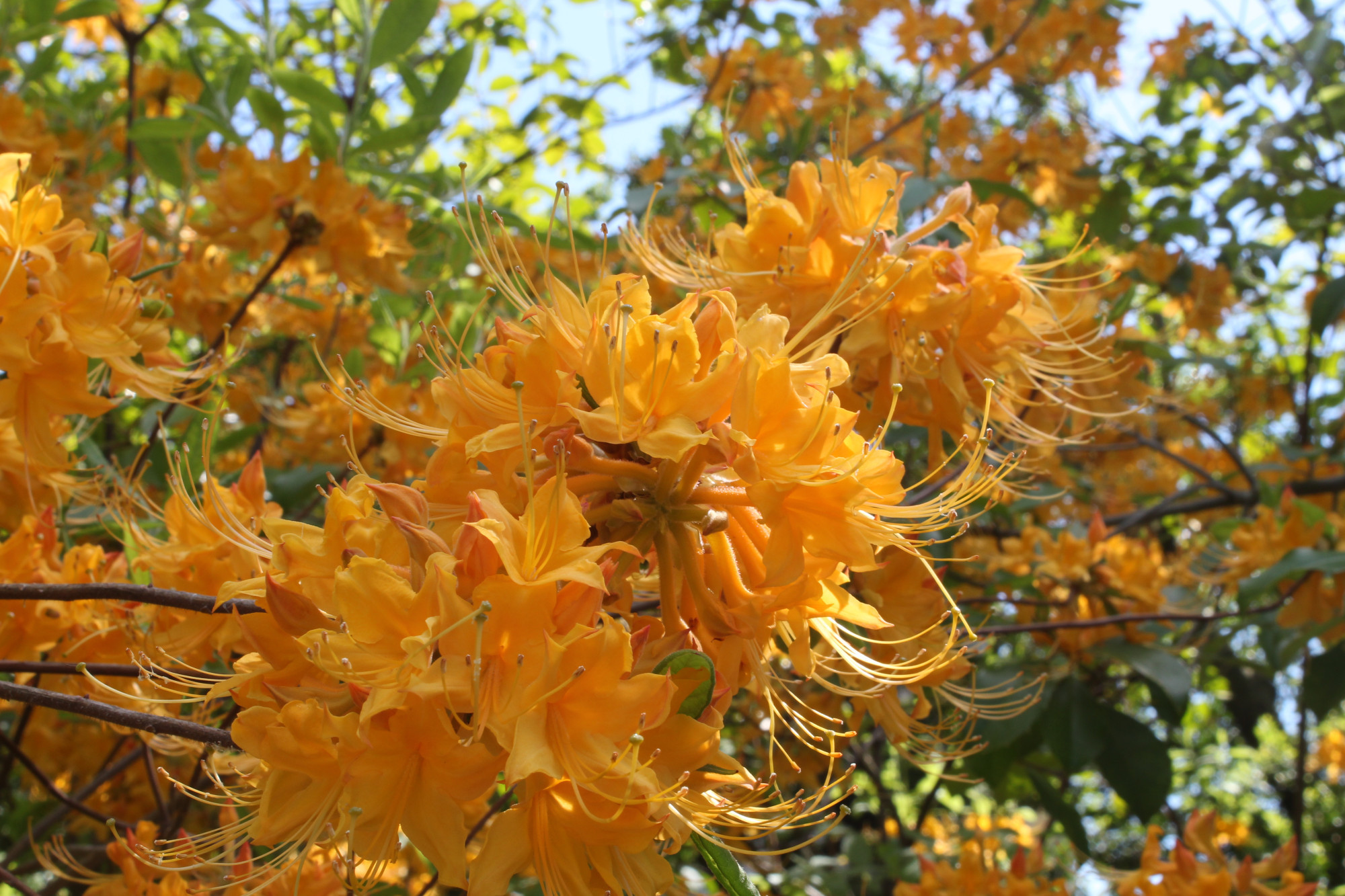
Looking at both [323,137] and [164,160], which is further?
[164,160]

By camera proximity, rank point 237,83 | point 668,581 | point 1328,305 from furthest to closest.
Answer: point 1328,305
point 237,83
point 668,581

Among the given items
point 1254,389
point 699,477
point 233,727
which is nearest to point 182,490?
point 233,727

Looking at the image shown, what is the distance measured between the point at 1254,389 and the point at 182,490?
6.02 metres

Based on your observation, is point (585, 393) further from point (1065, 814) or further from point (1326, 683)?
point (1326, 683)

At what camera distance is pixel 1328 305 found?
352cm

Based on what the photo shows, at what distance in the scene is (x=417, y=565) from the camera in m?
1.08

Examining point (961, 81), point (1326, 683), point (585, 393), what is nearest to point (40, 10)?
point (585, 393)

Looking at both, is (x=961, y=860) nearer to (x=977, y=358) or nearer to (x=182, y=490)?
(x=977, y=358)

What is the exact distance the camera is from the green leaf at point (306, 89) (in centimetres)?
265

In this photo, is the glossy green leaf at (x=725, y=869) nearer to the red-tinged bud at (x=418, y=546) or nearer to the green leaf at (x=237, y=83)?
the red-tinged bud at (x=418, y=546)

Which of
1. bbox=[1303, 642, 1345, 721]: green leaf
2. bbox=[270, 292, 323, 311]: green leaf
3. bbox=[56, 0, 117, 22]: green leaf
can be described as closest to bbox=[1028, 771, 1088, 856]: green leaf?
bbox=[1303, 642, 1345, 721]: green leaf

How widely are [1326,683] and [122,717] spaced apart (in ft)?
10.0

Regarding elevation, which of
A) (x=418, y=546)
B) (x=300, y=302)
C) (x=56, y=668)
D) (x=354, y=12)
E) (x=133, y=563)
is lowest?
(x=56, y=668)

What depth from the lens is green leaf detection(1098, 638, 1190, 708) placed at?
102 inches
